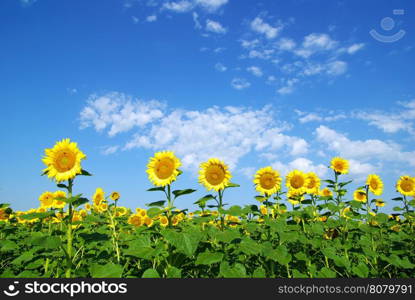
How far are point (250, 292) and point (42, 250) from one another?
3957mm

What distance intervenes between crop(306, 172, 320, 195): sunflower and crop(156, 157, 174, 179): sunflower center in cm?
465

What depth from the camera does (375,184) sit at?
980cm

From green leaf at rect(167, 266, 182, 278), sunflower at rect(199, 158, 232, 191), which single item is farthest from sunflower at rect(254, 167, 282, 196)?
green leaf at rect(167, 266, 182, 278)

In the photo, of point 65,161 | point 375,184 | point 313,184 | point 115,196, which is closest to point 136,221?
point 115,196

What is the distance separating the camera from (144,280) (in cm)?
418

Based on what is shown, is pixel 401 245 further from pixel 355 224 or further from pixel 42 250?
pixel 42 250

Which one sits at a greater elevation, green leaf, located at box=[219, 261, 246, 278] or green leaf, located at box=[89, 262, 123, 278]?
green leaf, located at box=[89, 262, 123, 278]

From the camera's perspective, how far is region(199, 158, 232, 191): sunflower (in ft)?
19.5

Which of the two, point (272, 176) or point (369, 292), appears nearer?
point (369, 292)

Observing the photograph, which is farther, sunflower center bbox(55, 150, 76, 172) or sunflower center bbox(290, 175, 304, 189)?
sunflower center bbox(290, 175, 304, 189)

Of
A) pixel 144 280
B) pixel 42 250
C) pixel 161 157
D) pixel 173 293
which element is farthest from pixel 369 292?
pixel 42 250

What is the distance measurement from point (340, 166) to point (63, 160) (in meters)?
7.50

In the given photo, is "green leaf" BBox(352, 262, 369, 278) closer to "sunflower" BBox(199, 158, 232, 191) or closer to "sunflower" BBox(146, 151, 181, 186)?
"sunflower" BBox(199, 158, 232, 191)

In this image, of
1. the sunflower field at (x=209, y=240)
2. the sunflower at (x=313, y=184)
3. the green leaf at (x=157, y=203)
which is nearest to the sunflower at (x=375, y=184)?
the sunflower field at (x=209, y=240)
